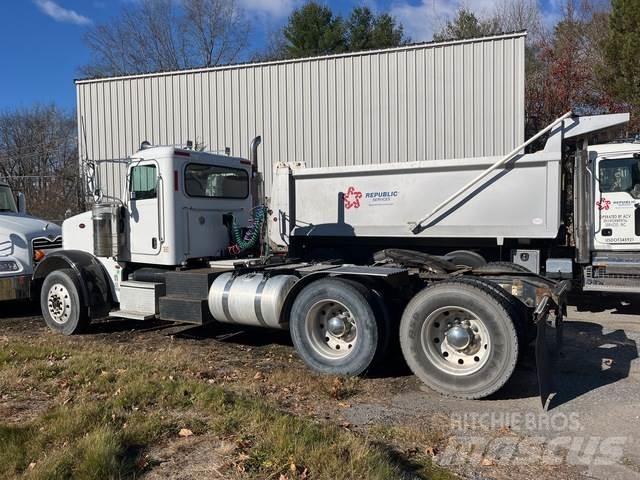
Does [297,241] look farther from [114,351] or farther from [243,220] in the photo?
[114,351]

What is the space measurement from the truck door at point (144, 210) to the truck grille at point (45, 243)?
117 inches

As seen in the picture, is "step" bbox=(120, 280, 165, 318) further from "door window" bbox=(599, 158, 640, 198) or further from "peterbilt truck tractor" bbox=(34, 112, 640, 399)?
"door window" bbox=(599, 158, 640, 198)

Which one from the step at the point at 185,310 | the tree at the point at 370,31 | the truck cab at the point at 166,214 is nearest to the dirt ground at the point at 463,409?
the step at the point at 185,310

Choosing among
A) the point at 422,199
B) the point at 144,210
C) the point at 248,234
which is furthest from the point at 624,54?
the point at 144,210

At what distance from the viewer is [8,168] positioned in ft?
130

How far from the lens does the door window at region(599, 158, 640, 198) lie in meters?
8.96

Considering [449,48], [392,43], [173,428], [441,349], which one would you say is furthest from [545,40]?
[173,428]

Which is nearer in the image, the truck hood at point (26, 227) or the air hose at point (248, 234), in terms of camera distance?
the air hose at point (248, 234)

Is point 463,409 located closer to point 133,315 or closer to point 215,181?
point 133,315

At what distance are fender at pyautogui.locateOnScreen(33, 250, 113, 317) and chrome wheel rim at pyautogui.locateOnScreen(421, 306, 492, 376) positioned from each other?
473cm

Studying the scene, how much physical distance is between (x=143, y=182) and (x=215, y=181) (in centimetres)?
97

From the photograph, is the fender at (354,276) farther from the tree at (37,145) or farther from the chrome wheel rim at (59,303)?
the tree at (37,145)

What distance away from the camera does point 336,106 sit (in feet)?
48.4

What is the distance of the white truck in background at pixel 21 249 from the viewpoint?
9310 millimetres
